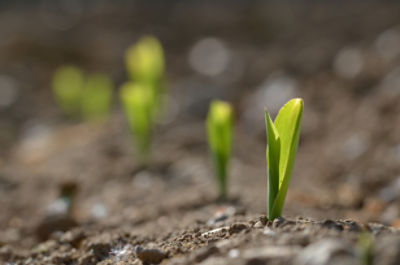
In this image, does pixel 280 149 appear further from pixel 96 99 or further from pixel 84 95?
pixel 84 95

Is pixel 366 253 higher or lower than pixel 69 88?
lower

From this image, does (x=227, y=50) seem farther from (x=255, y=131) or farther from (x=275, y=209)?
(x=275, y=209)

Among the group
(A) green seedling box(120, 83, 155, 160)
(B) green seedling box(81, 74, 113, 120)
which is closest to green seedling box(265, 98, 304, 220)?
(A) green seedling box(120, 83, 155, 160)

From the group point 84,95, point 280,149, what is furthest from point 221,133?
point 84,95

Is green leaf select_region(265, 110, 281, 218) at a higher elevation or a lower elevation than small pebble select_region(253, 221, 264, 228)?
higher

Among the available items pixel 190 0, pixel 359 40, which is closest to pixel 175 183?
pixel 359 40

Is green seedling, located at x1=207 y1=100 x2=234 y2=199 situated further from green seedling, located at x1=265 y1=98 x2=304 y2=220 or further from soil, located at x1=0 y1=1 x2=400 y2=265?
green seedling, located at x1=265 y1=98 x2=304 y2=220
